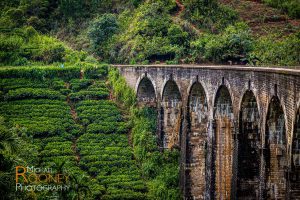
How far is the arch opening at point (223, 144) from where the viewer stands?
2598 cm

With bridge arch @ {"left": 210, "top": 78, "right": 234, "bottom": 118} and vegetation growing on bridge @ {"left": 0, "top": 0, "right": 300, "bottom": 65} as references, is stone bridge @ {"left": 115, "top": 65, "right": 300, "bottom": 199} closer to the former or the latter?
bridge arch @ {"left": 210, "top": 78, "right": 234, "bottom": 118}

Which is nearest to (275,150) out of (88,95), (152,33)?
(88,95)

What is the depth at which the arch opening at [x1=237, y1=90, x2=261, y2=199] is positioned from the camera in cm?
2231

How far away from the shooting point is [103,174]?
33.0 meters

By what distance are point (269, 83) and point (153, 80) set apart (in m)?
18.6

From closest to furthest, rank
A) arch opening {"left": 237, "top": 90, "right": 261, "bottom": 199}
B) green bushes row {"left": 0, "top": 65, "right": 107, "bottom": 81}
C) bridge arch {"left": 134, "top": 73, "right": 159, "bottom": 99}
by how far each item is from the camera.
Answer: arch opening {"left": 237, "top": 90, "right": 261, "bottom": 199} < bridge arch {"left": 134, "top": 73, "right": 159, "bottom": 99} < green bushes row {"left": 0, "top": 65, "right": 107, "bottom": 81}

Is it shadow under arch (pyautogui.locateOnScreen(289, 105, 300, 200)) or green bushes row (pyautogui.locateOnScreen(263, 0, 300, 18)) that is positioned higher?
green bushes row (pyautogui.locateOnScreen(263, 0, 300, 18))

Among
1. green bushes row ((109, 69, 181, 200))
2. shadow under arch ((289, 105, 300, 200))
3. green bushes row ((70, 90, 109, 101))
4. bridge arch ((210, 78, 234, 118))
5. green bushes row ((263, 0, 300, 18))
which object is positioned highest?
green bushes row ((263, 0, 300, 18))

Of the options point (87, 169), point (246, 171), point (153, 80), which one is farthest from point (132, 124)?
point (246, 171)

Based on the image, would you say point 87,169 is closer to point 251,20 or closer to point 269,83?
point 269,83

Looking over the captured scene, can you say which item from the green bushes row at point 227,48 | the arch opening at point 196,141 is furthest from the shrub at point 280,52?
the arch opening at point 196,141

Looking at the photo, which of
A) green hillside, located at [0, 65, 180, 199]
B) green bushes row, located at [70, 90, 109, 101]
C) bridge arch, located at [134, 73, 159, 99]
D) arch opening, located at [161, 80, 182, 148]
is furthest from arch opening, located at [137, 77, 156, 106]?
green bushes row, located at [70, 90, 109, 101]

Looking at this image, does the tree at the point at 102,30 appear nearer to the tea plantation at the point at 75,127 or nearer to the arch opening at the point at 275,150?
the tea plantation at the point at 75,127

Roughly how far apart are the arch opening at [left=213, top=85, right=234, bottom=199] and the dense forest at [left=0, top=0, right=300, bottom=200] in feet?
18.8
